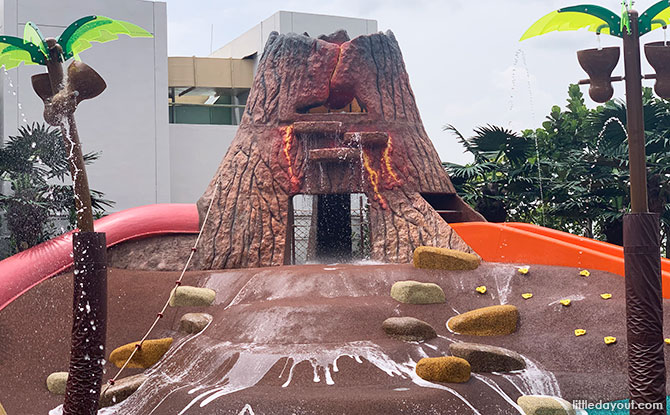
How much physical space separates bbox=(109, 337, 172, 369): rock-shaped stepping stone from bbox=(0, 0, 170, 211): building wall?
11.0m

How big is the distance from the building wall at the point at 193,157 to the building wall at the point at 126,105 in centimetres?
84

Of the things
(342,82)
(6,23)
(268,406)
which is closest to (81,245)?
(268,406)

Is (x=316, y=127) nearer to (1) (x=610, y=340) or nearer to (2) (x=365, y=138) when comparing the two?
(2) (x=365, y=138)

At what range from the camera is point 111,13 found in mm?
20312

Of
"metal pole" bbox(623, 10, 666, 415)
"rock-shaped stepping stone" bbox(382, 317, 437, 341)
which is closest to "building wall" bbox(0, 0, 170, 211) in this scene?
"rock-shaped stepping stone" bbox(382, 317, 437, 341)

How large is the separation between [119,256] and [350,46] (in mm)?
4982

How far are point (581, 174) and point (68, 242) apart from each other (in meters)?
9.31

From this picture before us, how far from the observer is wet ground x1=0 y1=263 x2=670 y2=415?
744 centimetres

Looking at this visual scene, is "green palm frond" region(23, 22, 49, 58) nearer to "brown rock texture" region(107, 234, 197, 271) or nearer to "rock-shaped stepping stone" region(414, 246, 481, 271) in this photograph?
"brown rock texture" region(107, 234, 197, 271)

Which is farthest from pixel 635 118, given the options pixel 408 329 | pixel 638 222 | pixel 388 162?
pixel 388 162

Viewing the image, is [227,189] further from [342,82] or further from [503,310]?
[503,310]

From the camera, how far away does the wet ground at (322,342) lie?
7.44 metres

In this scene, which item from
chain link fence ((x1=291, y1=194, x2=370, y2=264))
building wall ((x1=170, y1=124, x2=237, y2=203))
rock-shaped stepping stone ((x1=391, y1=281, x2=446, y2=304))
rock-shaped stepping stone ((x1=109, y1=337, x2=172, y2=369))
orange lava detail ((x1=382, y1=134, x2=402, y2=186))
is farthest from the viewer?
building wall ((x1=170, y1=124, x2=237, y2=203))

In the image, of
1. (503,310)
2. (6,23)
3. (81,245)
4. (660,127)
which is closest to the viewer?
(81,245)
